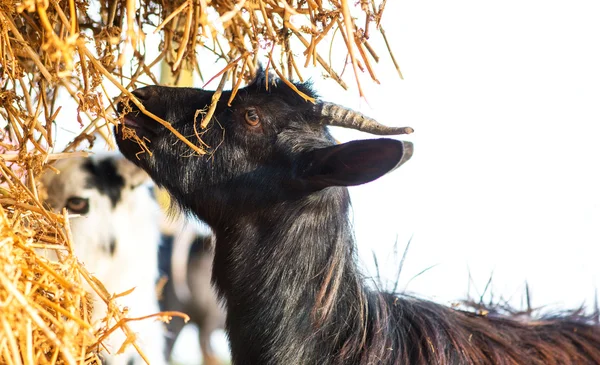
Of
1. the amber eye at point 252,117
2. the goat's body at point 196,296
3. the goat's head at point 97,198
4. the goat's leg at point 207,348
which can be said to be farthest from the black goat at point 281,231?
the goat's leg at point 207,348

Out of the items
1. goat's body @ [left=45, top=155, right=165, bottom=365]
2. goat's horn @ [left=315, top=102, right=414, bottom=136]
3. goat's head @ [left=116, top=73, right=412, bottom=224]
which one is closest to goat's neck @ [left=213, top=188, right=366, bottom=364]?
goat's head @ [left=116, top=73, right=412, bottom=224]

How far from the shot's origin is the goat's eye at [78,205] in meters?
5.40

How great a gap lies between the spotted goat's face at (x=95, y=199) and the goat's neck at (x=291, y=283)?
2.46m

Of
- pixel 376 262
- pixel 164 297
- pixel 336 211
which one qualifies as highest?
pixel 336 211

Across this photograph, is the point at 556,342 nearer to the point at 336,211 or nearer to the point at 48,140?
the point at 336,211

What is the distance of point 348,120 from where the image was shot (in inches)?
130

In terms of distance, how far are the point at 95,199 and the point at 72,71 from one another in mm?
2327

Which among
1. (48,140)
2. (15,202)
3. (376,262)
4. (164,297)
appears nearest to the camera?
(15,202)

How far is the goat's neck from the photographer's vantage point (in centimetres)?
321

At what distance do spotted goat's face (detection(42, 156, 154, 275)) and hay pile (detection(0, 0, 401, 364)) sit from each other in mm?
1158

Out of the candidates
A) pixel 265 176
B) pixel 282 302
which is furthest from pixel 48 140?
pixel 282 302

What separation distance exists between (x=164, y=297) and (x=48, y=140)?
316 centimetres

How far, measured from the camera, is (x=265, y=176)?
10.8 ft

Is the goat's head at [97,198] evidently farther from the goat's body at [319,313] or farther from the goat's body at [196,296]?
the goat's body at [319,313]
